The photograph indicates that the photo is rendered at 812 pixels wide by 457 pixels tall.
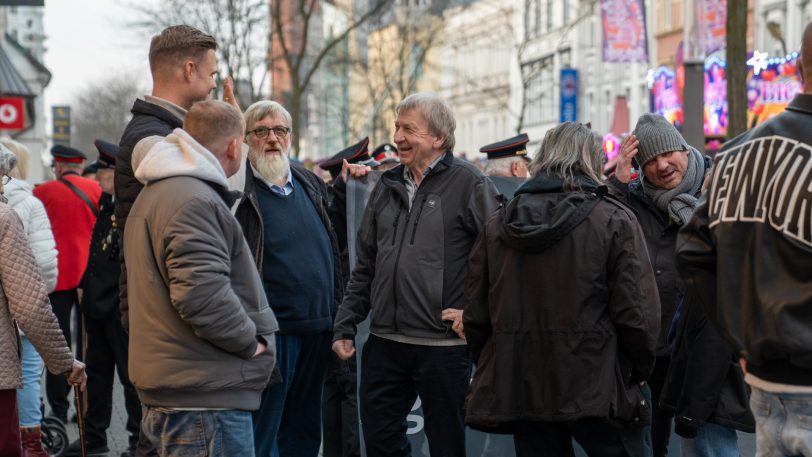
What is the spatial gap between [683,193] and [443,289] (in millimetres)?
1147

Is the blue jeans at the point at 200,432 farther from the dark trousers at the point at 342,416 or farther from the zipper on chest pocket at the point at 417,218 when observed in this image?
the dark trousers at the point at 342,416

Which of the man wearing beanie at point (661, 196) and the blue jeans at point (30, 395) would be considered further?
the blue jeans at point (30, 395)

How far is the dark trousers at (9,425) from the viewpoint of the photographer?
17.7 feet

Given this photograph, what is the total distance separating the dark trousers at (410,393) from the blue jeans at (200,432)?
54.5 inches

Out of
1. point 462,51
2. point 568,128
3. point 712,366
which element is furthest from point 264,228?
point 462,51

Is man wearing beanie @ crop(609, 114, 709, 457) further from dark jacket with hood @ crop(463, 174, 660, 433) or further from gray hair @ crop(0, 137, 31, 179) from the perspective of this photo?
gray hair @ crop(0, 137, 31, 179)

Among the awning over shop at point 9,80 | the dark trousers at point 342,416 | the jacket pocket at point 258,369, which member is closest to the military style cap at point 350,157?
the dark trousers at point 342,416

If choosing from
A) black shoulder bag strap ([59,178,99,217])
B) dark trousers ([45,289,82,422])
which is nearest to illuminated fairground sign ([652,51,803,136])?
Answer: black shoulder bag strap ([59,178,99,217])

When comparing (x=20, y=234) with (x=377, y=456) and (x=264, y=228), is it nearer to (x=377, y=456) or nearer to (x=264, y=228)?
(x=264, y=228)

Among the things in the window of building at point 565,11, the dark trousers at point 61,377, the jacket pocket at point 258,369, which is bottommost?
the dark trousers at point 61,377

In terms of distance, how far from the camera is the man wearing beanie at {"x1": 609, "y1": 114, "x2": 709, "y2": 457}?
593 cm

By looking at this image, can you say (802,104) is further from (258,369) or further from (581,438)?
(258,369)

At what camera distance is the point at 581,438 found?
5145mm

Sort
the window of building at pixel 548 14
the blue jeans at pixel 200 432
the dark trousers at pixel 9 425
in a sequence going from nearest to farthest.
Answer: the blue jeans at pixel 200 432, the dark trousers at pixel 9 425, the window of building at pixel 548 14
